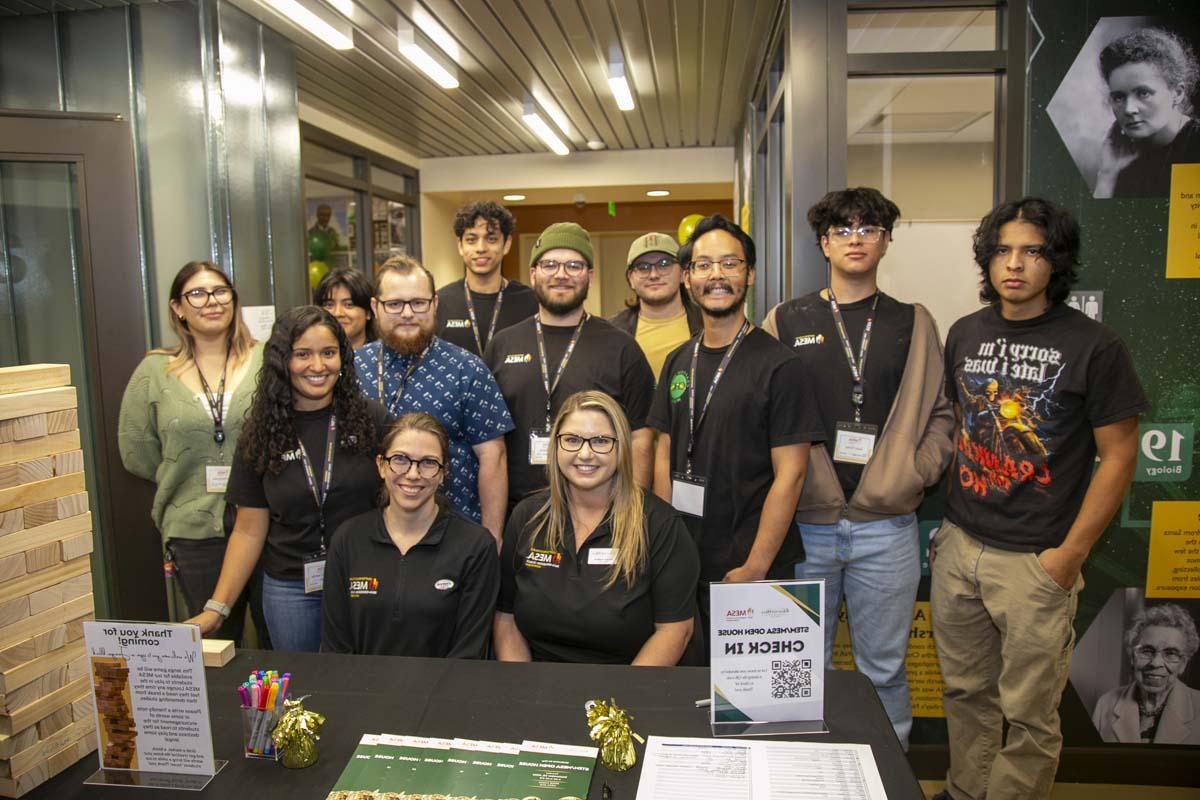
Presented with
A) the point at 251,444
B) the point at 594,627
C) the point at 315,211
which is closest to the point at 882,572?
the point at 594,627

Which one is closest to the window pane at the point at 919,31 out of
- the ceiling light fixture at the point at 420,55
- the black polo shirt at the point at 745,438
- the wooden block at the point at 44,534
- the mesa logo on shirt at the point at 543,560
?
the black polo shirt at the point at 745,438

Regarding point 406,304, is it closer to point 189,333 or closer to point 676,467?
point 189,333

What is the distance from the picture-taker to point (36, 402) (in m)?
1.28

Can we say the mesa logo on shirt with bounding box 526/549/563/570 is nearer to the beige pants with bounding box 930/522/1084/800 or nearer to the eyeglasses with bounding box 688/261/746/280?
the eyeglasses with bounding box 688/261/746/280

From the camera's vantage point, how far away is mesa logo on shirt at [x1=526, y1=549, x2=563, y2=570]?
1.89 meters

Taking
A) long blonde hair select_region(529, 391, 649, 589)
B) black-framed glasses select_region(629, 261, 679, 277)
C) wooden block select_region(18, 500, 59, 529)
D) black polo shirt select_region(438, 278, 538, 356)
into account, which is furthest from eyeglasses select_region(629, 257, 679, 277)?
wooden block select_region(18, 500, 59, 529)

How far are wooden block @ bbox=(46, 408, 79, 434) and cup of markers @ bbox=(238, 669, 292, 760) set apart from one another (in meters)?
0.53

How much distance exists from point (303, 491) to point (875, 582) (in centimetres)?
165

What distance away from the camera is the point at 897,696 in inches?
93.7

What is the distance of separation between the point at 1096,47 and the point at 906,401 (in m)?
1.43

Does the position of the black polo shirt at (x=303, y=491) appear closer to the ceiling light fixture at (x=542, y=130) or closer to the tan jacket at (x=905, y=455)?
the tan jacket at (x=905, y=455)

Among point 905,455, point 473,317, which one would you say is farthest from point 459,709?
point 473,317

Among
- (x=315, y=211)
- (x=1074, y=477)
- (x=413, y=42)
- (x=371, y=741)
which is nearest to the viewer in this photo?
(x=371, y=741)

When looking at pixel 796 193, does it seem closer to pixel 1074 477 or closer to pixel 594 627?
pixel 1074 477
